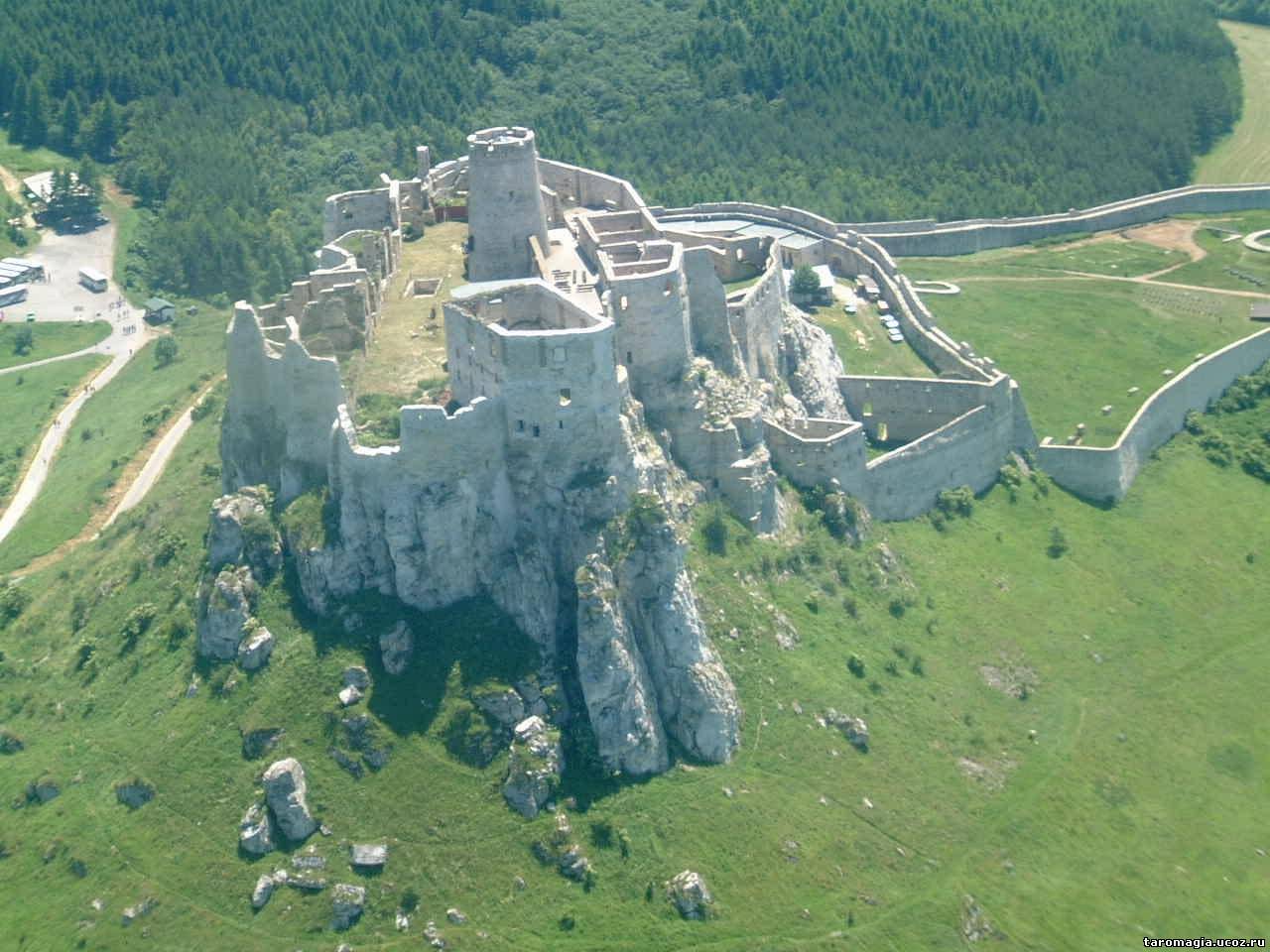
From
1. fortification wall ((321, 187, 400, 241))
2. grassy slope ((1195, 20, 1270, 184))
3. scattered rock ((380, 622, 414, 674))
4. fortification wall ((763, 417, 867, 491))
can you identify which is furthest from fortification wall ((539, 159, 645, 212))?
grassy slope ((1195, 20, 1270, 184))

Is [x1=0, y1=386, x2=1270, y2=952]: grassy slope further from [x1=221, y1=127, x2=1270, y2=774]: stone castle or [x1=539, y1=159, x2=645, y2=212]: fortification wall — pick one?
[x1=539, y1=159, x2=645, y2=212]: fortification wall

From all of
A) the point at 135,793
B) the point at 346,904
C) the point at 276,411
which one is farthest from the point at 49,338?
the point at 346,904

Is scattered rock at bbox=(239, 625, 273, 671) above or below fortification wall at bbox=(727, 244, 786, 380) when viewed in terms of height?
below

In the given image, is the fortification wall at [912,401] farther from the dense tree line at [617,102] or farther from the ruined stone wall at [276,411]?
the dense tree line at [617,102]

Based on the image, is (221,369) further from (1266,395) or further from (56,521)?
(1266,395)

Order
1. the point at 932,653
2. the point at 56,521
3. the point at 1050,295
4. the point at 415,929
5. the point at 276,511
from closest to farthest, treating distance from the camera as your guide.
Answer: the point at 415,929 → the point at 276,511 → the point at 932,653 → the point at 56,521 → the point at 1050,295

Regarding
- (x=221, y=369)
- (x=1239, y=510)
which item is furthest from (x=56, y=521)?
(x=1239, y=510)

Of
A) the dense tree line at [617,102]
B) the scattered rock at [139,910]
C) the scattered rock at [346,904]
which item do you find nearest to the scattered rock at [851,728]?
the scattered rock at [346,904]

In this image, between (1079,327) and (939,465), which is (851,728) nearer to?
(939,465)
